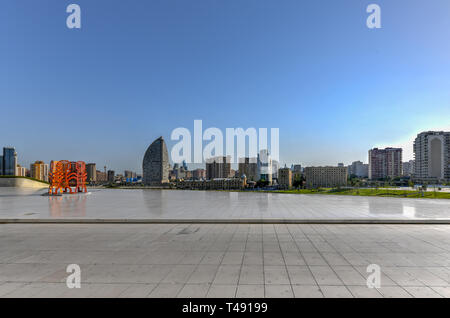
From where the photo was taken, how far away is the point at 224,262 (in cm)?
609

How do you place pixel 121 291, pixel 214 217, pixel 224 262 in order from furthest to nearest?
pixel 214 217
pixel 224 262
pixel 121 291

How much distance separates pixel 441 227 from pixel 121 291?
1264cm

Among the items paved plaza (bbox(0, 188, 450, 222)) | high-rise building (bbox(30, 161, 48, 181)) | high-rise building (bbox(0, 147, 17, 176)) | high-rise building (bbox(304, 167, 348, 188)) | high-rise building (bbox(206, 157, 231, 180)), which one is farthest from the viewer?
high-rise building (bbox(206, 157, 231, 180))

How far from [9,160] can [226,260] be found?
9920 cm

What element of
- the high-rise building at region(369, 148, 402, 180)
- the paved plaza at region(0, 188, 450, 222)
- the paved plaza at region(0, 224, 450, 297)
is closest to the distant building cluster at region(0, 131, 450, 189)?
the high-rise building at region(369, 148, 402, 180)

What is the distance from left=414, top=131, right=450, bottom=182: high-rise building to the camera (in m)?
110

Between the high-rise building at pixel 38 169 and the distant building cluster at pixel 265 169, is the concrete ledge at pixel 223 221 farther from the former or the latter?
the high-rise building at pixel 38 169

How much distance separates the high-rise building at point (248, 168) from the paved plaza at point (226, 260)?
13051 centimetres

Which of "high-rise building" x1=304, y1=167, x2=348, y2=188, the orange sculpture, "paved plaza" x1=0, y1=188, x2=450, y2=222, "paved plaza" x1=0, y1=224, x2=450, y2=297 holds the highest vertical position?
the orange sculpture

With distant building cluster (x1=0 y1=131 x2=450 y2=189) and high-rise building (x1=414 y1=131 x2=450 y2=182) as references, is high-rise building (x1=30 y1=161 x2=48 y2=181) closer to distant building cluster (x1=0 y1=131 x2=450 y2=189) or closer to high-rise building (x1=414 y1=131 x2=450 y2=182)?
distant building cluster (x1=0 y1=131 x2=450 y2=189)

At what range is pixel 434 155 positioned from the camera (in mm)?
112125

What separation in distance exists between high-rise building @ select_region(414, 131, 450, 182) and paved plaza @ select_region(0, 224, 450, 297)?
133 m
